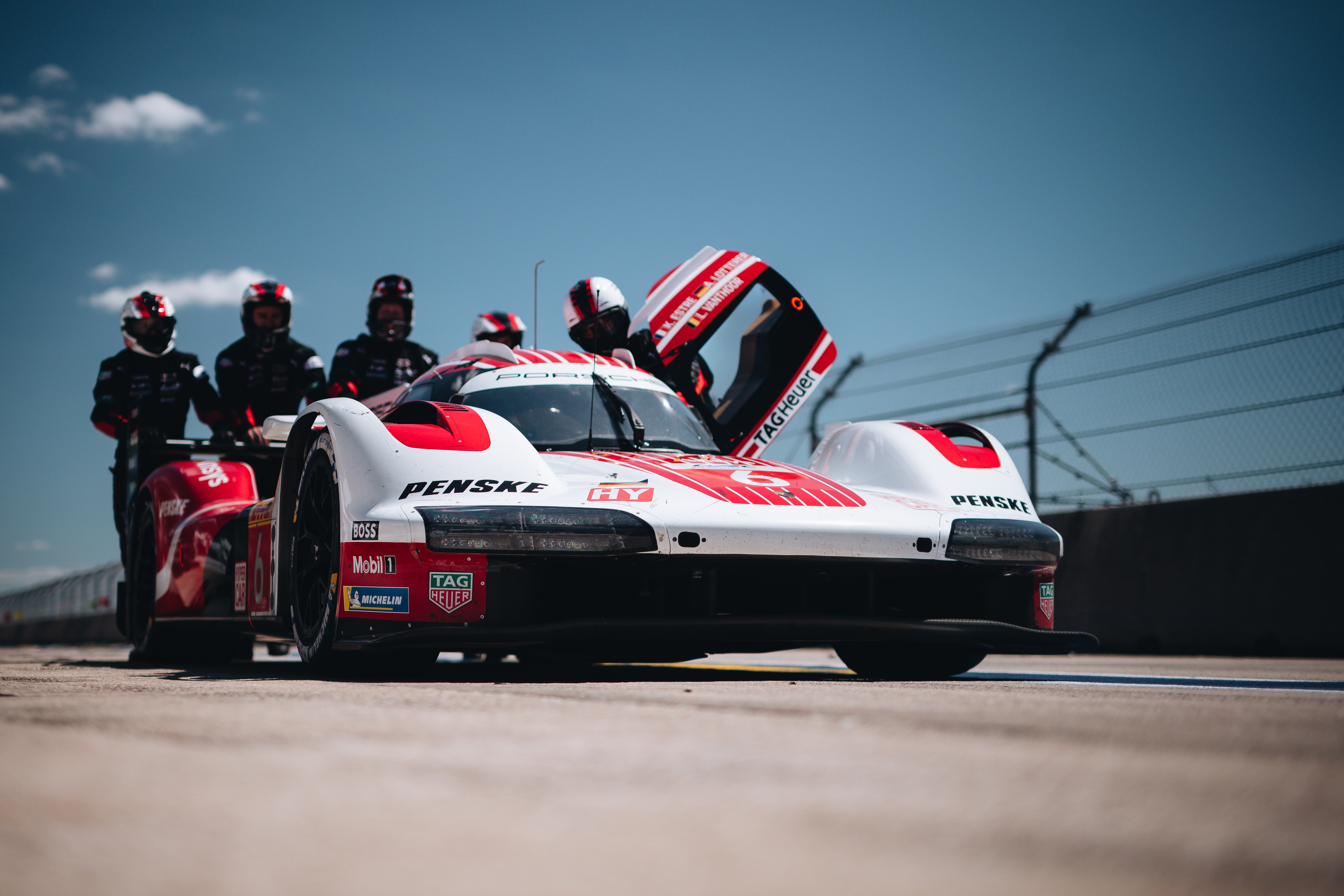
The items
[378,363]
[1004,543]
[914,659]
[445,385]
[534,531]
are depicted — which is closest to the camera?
[534,531]

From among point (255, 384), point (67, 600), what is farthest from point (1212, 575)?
point (67, 600)

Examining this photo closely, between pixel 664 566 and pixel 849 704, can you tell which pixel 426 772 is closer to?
pixel 849 704

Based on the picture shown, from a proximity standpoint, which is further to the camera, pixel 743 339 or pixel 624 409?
pixel 743 339

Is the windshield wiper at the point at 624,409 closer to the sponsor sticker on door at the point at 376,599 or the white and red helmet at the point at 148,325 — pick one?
the sponsor sticker on door at the point at 376,599

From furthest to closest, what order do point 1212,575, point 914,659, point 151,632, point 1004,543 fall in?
point 1212,575 → point 151,632 → point 914,659 → point 1004,543

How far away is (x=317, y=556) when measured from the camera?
445cm

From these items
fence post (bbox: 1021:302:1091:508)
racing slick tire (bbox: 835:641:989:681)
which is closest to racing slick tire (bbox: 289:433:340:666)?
racing slick tire (bbox: 835:641:989:681)

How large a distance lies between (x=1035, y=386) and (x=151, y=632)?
5753mm

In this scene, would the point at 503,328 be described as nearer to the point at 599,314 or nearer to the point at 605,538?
the point at 599,314

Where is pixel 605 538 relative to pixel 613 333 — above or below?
below

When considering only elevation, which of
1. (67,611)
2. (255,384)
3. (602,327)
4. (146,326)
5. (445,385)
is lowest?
(67,611)

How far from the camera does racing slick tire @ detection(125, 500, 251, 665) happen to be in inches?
247

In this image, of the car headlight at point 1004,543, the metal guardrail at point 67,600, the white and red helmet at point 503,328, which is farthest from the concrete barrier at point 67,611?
the car headlight at point 1004,543

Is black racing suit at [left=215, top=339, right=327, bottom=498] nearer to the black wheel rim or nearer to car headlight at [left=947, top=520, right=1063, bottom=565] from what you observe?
the black wheel rim
